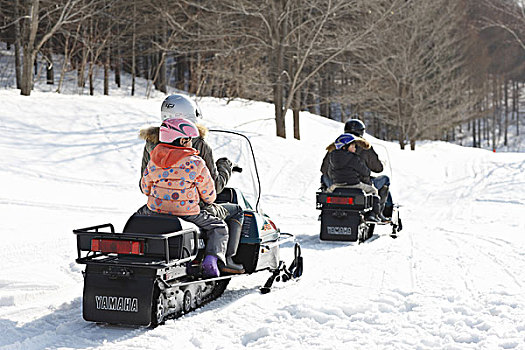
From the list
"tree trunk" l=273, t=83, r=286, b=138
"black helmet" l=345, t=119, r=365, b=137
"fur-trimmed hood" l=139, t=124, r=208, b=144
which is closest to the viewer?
"fur-trimmed hood" l=139, t=124, r=208, b=144

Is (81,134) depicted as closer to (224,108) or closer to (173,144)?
(224,108)

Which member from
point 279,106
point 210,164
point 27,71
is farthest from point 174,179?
point 279,106

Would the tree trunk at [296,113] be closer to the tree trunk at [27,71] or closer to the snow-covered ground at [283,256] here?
the snow-covered ground at [283,256]

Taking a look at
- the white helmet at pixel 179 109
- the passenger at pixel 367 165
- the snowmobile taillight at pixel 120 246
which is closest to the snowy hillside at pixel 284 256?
the passenger at pixel 367 165

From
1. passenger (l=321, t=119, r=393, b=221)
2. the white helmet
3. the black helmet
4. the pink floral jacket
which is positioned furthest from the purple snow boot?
the black helmet

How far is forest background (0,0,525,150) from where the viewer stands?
18844 millimetres

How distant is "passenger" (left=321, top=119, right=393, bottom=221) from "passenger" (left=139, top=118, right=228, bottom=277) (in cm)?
461

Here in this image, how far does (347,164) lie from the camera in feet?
30.5

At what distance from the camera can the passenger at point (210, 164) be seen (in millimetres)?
5328

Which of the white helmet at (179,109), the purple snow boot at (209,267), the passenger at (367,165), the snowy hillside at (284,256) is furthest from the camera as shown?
the passenger at (367,165)

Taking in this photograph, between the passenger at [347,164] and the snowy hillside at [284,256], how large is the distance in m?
0.81

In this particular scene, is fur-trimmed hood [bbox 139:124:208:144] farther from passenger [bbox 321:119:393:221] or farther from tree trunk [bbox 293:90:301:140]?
tree trunk [bbox 293:90:301:140]

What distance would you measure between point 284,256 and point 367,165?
246cm

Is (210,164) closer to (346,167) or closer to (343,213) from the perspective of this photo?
(343,213)
